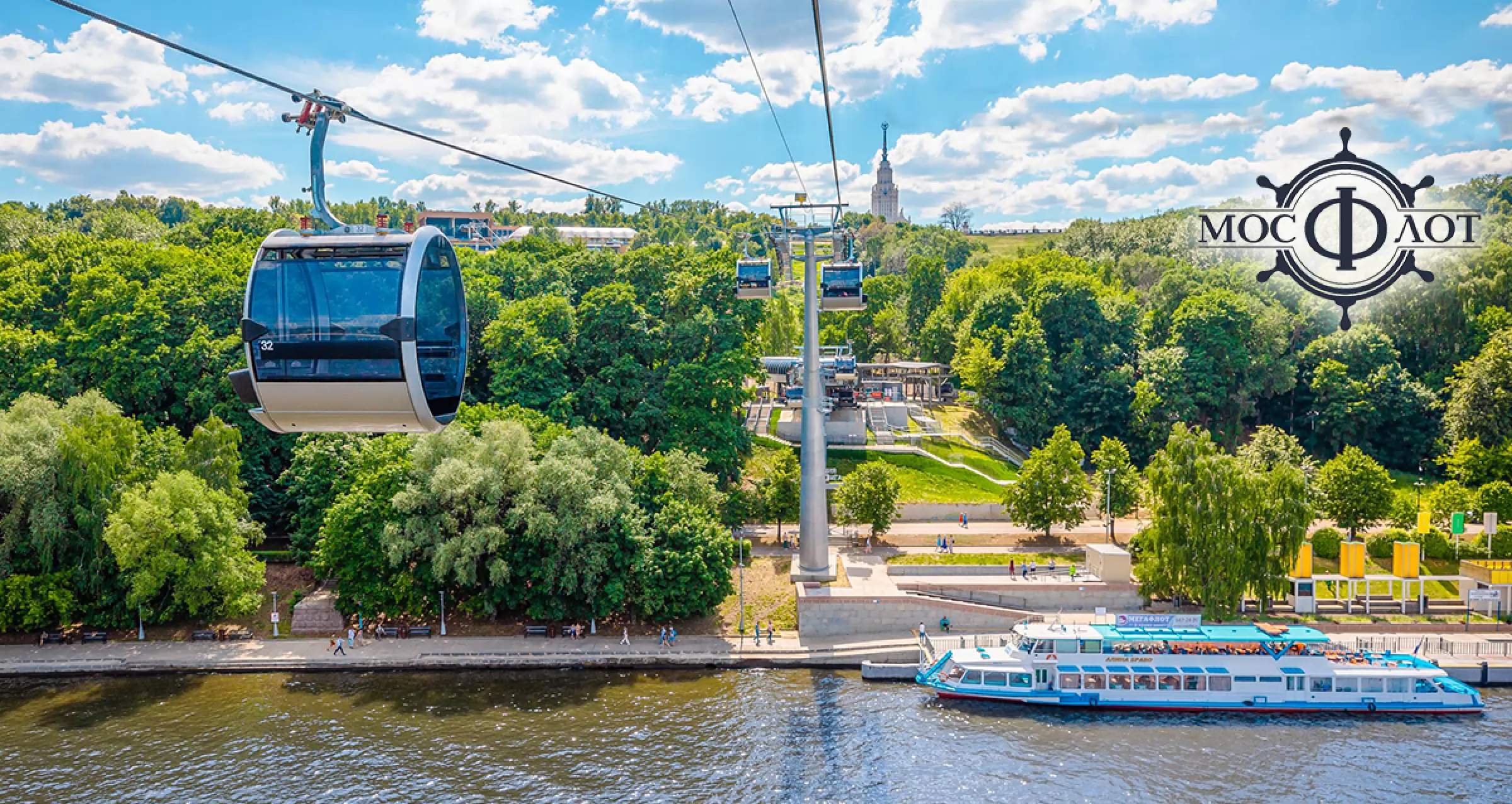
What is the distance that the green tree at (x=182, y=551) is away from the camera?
3753 centimetres

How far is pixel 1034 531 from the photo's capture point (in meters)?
50.6

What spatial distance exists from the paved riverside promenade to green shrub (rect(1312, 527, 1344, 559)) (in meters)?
20.7

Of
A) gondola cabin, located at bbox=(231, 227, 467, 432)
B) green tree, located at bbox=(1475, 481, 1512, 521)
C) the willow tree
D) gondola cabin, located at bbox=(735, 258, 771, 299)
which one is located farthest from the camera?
green tree, located at bbox=(1475, 481, 1512, 521)

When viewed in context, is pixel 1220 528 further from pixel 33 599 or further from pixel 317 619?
pixel 33 599

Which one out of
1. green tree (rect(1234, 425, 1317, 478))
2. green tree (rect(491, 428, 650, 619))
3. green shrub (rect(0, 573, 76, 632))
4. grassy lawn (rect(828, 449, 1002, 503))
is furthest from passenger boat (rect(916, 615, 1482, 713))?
green shrub (rect(0, 573, 76, 632))

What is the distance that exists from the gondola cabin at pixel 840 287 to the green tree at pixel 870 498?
10.4 metres

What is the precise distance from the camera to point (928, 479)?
5753 centimetres

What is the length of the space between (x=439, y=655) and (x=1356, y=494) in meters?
39.8

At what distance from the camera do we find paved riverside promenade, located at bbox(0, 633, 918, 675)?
37.4 metres

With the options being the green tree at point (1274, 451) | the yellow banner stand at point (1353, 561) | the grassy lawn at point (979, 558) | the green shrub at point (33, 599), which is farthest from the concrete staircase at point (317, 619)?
the green tree at point (1274, 451)

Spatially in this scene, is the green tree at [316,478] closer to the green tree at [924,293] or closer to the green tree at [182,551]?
the green tree at [182,551]

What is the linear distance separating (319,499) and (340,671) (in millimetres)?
8371

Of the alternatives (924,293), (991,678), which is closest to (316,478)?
(991,678)

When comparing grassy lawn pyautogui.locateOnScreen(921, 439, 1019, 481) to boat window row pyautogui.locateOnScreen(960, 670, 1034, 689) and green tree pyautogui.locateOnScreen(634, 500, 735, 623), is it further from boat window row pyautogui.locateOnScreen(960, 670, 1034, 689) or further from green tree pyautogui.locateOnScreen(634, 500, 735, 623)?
boat window row pyautogui.locateOnScreen(960, 670, 1034, 689)
